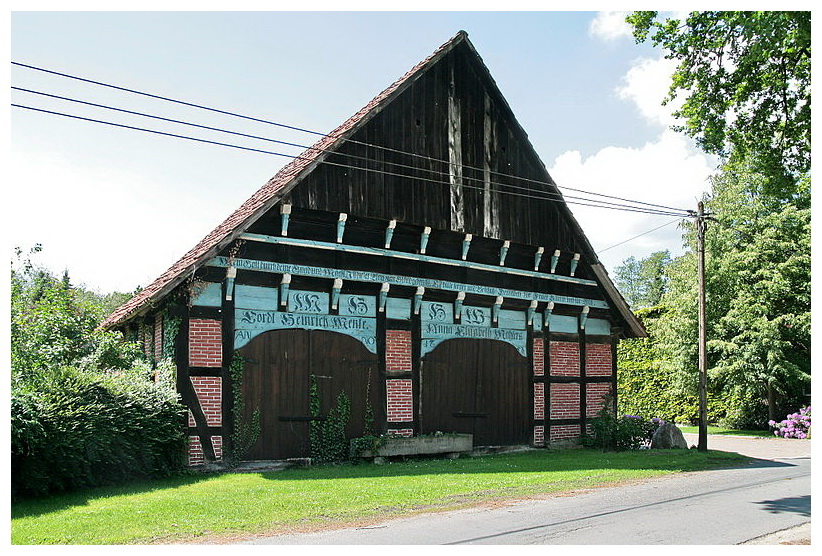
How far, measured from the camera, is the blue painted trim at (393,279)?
46.3 feet

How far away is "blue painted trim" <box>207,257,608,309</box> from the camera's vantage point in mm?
14102

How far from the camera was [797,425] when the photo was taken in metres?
24.0

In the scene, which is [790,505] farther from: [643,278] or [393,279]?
[643,278]

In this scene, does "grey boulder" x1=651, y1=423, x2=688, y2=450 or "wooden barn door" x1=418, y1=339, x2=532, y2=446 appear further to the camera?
"grey boulder" x1=651, y1=423, x2=688, y2=450

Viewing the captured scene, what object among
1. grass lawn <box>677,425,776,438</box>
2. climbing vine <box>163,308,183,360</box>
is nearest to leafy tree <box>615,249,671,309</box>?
grass lawn <box>677,425,776,438</box>

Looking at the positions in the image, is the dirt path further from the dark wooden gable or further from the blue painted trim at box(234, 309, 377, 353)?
the blue painted trim at box(234, 309, 377, 353)

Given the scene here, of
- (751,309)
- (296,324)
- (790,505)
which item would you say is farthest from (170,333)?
(751,309)

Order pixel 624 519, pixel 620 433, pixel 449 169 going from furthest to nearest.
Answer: pixel 620 433
pixel 449 169
pixel 624 519

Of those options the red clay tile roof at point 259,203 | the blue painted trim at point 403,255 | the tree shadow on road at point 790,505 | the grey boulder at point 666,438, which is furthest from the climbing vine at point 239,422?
the grey boulder at point 666,438

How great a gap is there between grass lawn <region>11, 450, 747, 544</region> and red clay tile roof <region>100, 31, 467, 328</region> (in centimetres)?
355

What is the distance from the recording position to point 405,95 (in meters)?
16.4

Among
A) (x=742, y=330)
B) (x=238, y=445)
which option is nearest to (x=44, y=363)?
(x=238, y=445)

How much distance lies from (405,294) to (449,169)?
306 centimetres

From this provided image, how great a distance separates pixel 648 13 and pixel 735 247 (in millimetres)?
15222
